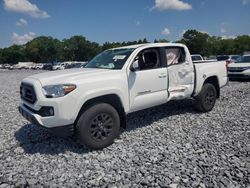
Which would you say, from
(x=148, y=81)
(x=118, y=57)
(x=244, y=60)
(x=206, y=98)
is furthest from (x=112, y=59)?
(x=244, y=60)

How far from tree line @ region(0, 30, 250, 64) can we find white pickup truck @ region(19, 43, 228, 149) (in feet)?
230

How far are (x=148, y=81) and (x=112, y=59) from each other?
3.09 ft

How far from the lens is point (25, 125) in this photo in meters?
6.37

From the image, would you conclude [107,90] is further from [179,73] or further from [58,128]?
[179,73]

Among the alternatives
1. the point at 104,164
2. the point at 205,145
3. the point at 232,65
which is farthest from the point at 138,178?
the point at 232,65

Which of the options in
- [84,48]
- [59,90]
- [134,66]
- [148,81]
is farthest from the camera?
[84,48]

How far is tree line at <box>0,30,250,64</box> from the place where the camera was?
7512 cm

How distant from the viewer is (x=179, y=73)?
5961mm

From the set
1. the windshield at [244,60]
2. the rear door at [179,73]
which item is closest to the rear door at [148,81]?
the rear door at [179,73]

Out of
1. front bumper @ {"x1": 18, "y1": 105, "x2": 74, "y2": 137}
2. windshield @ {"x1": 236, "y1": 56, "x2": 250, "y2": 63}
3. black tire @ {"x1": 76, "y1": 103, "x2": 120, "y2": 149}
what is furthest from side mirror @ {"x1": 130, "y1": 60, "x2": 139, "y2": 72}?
windshield @ {"x1": 236, "y1": 56, "x2": 250, "y2": 63}

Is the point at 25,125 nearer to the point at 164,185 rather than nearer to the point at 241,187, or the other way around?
the point at 164,185

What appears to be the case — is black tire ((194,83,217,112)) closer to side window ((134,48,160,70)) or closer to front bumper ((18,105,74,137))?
side window ((134,48,160,70))

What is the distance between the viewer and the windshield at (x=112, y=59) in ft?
17.0

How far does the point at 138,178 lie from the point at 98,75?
1.99m
